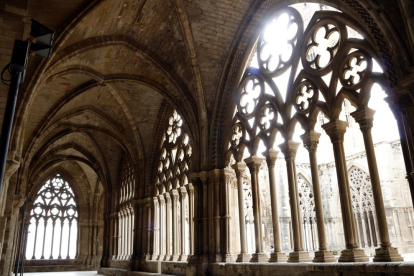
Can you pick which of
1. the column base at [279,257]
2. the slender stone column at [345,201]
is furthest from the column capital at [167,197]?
the slender stone column at [345,201]

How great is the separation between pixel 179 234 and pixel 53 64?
620cm

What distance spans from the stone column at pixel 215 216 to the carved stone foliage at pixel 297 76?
2.81 feet

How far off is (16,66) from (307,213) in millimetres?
13046

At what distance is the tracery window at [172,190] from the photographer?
447 inches

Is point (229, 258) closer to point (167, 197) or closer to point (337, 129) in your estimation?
point (337, 129)

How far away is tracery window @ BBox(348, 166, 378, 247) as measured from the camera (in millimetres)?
12461

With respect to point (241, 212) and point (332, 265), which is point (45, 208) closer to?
point (241, 212)

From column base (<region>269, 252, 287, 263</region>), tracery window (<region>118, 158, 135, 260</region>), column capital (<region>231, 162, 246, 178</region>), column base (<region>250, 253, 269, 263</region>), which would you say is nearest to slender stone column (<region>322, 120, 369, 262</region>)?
column base (<region>269, 252, 287, 263</region>)

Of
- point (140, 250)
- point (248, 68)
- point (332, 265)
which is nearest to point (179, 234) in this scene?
point (140, 250)

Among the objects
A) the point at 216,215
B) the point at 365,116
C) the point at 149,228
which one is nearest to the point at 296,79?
the point at 365,116

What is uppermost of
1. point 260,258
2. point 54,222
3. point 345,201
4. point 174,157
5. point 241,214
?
point 174,157

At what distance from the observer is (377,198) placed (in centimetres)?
549

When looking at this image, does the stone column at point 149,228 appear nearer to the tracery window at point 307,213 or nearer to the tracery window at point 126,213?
the tracery window at point 126,213

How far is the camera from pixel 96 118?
577 inches
